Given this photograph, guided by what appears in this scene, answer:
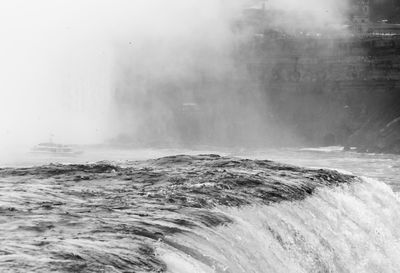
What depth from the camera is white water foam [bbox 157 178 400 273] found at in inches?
592

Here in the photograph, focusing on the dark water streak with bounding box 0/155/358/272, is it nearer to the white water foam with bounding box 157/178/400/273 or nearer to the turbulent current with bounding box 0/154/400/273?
the turbulent current with bounding box 0/154/400/273

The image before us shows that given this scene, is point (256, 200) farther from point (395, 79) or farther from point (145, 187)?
point (395, 79)

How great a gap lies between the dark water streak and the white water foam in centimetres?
35

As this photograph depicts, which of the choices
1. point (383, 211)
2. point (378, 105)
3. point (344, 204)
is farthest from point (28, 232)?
point (378, 105)

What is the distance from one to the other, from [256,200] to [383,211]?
286 inches

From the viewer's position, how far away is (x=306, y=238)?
19.1m

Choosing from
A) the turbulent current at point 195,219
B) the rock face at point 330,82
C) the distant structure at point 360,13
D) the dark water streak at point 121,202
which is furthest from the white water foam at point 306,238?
the distant structure at point 360,13

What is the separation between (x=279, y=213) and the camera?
19719 millimetres

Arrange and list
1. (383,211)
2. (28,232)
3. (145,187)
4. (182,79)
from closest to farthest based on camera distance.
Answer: (28,232), (145,187), (383,211), (182,79)

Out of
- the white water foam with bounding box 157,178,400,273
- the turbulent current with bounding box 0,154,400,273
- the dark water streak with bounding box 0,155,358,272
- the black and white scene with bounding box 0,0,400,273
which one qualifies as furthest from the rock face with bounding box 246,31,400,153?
the white water foam with bounding box 157,178,400,273

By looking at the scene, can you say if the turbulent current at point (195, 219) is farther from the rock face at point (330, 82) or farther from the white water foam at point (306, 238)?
the rock face at point (330, 82)

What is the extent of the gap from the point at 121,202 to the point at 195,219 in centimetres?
294

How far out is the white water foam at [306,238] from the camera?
49.4ft

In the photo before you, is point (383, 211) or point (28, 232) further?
point (383, 211)
